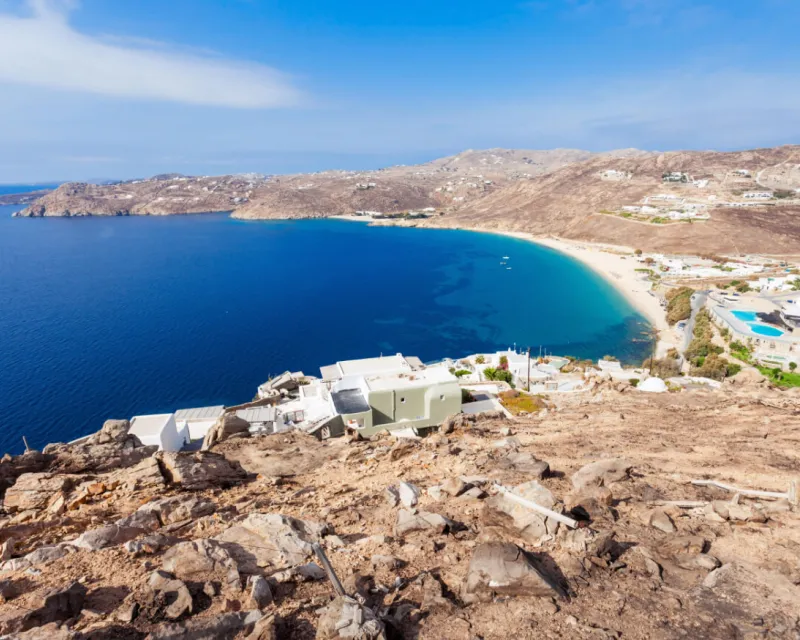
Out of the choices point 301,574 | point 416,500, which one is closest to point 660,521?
point 416,500

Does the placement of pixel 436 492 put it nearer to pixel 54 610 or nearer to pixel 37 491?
pixel 54 610

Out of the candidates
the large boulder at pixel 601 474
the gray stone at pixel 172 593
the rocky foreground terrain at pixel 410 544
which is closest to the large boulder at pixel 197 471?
the rocky foreground terrain at pixel 410 544

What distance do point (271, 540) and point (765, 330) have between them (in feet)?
177

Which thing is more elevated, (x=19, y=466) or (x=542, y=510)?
(x=542, y=510)

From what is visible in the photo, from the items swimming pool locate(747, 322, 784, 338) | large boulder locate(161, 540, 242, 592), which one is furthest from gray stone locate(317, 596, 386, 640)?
→ swimming pool locate(747, 322, 784, 338)

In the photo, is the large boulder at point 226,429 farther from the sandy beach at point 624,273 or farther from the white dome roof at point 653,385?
the sandy beach at point 624,273

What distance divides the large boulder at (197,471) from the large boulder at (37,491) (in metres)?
2.06

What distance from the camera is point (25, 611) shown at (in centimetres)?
570

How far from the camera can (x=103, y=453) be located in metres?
13.4

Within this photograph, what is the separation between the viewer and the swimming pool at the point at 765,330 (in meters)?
43.7

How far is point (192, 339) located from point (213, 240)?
9779 cm

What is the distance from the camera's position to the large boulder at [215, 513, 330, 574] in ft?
23.7

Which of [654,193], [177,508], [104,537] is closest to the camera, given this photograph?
[104,537]

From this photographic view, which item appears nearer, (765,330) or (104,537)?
(104,537)
